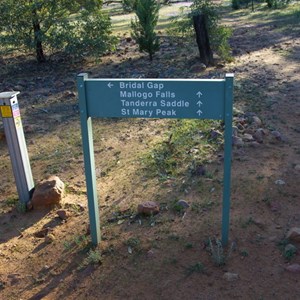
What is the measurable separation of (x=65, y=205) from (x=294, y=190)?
2307 millimetres

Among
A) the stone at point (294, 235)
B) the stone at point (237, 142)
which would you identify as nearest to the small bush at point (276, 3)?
the stone at point (237, 142)

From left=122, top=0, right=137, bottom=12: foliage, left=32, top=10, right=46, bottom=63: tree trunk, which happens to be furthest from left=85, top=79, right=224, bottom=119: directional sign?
left=122, top=0, right=137, bottom=12: foliage

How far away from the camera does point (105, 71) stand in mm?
9836

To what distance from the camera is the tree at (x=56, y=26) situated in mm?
9914

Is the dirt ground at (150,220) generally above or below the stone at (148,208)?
below

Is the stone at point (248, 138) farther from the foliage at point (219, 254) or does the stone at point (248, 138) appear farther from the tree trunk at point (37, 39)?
the tree trunk at point (37, 39)

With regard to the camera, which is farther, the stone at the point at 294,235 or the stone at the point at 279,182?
the stone at the point at 279,182

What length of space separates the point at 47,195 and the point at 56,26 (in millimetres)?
6710

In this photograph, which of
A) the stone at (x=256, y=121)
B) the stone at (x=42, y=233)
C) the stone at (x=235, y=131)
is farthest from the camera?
the stone at (x=256, y=121)

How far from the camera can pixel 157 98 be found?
10.7 feet

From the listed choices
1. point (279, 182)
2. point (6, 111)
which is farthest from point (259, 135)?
point (6, 111)

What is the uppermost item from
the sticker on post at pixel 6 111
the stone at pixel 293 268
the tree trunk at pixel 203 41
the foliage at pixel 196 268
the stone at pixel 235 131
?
the sticker on post at pixel 6 111

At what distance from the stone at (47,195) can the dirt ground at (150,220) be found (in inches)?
3.8

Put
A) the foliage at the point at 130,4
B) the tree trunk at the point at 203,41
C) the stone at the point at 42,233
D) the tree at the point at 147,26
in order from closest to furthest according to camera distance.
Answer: the stone at the point at 42,233 < the tree trunk at the point at 203,41 < the tree at the point at 147,26 < the foliage at the point at 130,4
